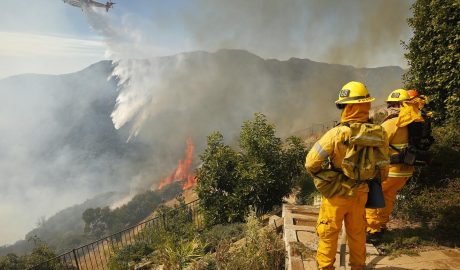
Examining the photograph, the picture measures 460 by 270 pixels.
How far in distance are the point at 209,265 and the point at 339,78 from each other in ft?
190

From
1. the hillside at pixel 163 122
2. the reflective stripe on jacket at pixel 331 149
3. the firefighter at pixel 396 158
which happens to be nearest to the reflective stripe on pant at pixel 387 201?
the firefighter at pixel 396 158

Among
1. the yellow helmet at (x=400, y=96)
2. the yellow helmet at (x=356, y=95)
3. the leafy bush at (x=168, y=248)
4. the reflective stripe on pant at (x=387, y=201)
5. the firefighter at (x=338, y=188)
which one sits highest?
the yellow helmet at (x=356, y=95)

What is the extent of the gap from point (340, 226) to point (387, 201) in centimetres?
162

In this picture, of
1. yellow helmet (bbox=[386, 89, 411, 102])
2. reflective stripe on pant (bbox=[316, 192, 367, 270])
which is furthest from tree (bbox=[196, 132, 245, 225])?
reflective stripe on pant (bbox=[316, 192, 367, 270])

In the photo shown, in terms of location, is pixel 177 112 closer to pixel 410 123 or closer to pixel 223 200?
pixel 223 200

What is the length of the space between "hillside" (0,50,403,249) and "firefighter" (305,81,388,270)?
43031mm

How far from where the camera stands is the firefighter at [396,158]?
415 centimetres

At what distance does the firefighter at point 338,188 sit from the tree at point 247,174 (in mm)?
4218

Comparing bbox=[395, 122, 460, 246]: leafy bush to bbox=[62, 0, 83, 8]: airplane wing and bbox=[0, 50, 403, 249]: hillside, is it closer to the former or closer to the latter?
bbox=[62, 0, 83, 8]: airplane wing

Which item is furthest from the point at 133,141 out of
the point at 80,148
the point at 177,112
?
the point at 80,148

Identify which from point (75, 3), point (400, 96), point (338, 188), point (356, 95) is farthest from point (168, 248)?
point (75, 3)

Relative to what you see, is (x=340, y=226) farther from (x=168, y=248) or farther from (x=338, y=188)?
(x=168, y=248)

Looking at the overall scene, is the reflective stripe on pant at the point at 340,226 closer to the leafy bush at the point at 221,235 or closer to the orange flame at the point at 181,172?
the leafy bush at the point at 221,235

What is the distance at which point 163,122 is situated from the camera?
63531mm
